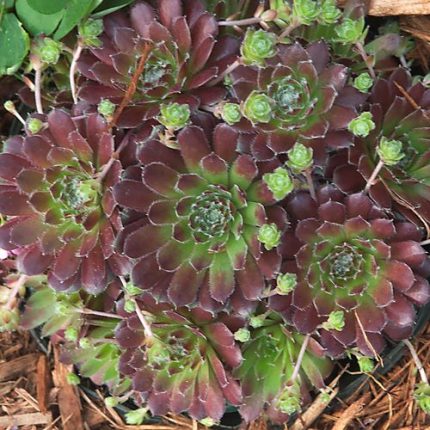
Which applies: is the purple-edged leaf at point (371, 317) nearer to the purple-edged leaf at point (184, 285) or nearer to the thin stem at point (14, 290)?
the purple-edged leaf at point (184, 285)

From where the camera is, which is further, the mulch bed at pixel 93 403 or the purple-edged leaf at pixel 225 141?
the mulch bed at pixel 93 403

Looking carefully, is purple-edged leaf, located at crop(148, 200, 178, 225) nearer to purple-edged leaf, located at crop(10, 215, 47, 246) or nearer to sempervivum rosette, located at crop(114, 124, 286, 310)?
sempervivum rosette, located at crop(114, 124, 286, 310)

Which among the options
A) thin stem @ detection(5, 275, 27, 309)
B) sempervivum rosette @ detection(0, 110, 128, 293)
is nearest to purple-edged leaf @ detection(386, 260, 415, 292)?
sempervivum rosette @ detection(0, 110, 128, 293)

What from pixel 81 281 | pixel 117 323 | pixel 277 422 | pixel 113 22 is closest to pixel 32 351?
pixel 117 323

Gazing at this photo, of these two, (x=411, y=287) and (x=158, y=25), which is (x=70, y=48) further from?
(x=411, y=287)

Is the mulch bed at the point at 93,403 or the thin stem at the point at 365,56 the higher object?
the thin stem at the point at 365,56

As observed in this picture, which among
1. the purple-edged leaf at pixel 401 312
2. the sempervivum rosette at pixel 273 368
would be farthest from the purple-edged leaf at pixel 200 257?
the purple-edged leaf at pixel 401 312

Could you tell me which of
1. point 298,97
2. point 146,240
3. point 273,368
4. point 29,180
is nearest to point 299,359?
point 273,368
